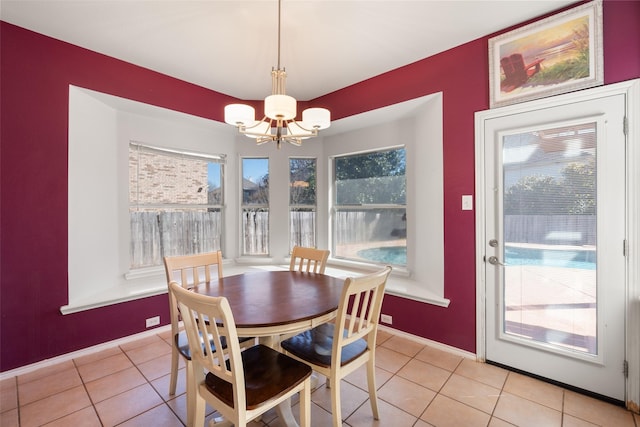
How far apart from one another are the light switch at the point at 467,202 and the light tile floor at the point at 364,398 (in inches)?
52.9

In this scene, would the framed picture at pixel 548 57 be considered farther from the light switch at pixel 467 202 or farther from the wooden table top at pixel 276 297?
the wooden table top at pixel 276 297

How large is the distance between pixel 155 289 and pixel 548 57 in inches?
160

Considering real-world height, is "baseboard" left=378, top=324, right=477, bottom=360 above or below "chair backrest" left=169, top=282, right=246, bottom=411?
below

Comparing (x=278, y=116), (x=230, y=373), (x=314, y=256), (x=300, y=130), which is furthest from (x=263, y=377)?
(x=300, y=130)

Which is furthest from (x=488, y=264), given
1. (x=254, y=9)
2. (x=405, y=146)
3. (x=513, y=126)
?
(x=254, y=9)

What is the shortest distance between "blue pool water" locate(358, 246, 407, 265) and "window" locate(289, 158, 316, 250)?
2.69ft

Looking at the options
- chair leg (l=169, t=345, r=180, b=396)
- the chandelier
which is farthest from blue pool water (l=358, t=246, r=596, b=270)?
chair leg (l=169, t=345, r=180, b=396)

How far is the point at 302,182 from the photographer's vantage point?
400 centimetres

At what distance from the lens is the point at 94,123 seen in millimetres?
2650

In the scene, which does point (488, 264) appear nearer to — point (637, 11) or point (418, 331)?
point (418, 331)

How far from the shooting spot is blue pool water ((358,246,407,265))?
3295 mm

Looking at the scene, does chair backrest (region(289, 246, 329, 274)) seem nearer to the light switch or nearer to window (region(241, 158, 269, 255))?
the light switch

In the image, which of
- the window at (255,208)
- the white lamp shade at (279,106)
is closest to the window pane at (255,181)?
the window at (255,208)

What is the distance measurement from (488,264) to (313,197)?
237 cm
